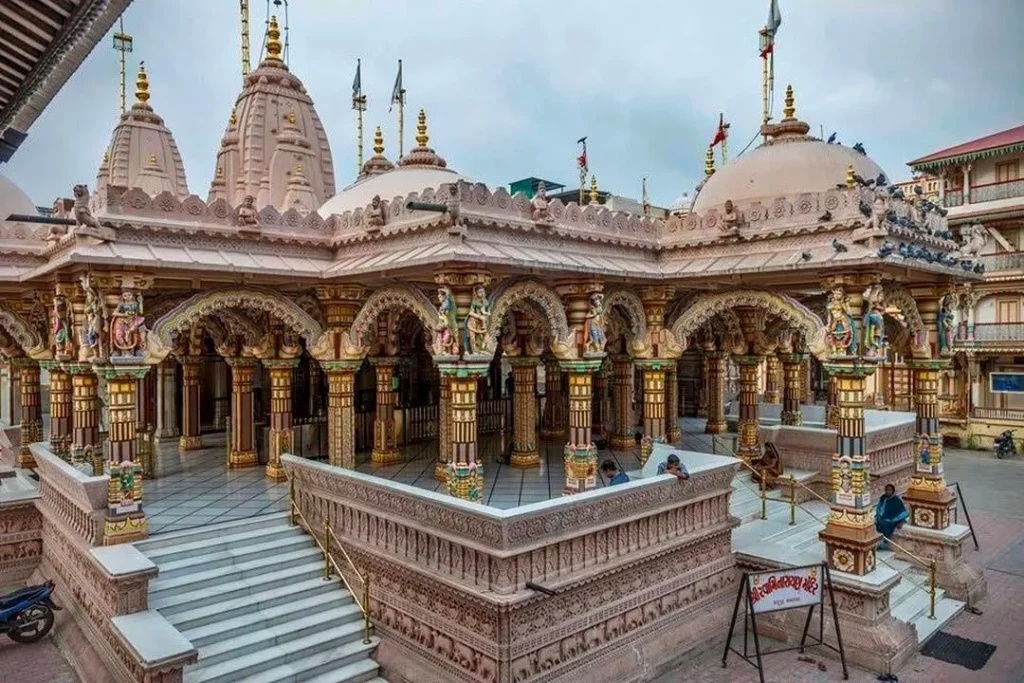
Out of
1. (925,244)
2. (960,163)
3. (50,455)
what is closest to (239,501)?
(50,455)

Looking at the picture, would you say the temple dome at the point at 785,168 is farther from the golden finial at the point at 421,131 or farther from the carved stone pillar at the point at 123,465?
the carved stone pillar at the point at 123,465

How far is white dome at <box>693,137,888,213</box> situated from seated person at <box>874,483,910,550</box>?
17.3ft

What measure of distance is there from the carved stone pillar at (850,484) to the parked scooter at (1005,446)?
1924 cm

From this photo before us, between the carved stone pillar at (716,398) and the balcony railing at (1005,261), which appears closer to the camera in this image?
the carved stone pillar at (716,398)

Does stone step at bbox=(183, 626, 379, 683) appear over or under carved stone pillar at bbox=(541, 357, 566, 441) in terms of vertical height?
under

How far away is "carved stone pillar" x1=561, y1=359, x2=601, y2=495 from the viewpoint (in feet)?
38.9

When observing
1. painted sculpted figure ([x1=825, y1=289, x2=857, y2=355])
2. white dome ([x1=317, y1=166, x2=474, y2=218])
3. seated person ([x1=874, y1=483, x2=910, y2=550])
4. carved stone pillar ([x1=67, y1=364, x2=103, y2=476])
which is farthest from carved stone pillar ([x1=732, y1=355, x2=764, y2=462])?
carved stone pillar ([x1=67, y1=364, x2=103, y2=476])

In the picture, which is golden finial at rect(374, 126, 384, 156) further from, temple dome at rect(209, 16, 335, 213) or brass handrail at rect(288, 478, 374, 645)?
brass handrail at rect(288, 478, 374, 645)

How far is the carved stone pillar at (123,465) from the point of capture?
9172 millimetres

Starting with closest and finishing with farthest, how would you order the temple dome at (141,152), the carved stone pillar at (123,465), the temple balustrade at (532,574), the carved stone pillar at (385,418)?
the temple balustrade at (532,574) < the carved stone pillar at (123,465) < the carved stone pillar at (385,418) < the temple dome at (141,152)

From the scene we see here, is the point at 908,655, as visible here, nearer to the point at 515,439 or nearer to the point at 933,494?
the point at 933,494

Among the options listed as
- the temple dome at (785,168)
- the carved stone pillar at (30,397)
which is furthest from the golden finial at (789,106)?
the carved stone pillar at (30,397)

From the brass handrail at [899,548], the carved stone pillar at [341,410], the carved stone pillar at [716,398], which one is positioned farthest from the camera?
the carved stone pillar at [716,398]

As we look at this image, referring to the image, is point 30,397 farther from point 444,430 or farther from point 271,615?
point 271,615
